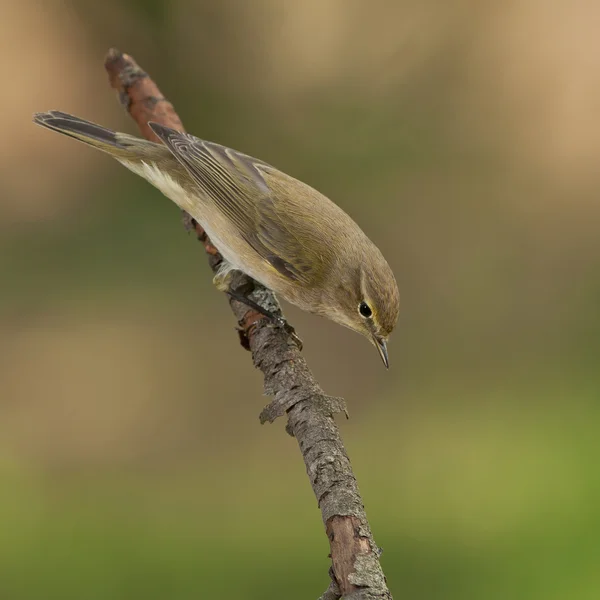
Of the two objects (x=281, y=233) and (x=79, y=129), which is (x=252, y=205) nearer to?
(x=281, y=233)

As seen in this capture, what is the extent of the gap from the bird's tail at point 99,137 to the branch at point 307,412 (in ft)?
0.35

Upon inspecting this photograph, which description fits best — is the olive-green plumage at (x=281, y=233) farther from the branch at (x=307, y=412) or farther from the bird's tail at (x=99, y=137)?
the branch at (x=307, y=412)

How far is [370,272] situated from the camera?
2.36 metres

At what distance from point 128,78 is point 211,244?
677mm

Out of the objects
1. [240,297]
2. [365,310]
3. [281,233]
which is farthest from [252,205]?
[365,310]

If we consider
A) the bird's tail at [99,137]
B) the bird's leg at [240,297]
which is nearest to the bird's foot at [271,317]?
the bird's leg at [240,297]

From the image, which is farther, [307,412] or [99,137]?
[99,137]

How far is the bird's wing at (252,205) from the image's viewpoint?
252 centimetres

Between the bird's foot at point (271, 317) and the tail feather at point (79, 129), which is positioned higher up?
the tail feather at point (79, 129)

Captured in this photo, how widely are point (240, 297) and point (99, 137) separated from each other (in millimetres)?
778

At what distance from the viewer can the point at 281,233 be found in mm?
2553

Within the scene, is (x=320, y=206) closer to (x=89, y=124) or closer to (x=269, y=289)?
(x=269, y=289)

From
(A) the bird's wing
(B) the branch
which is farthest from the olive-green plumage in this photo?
(B) the branch

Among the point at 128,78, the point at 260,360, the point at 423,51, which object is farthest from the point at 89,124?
the point at 423,51
